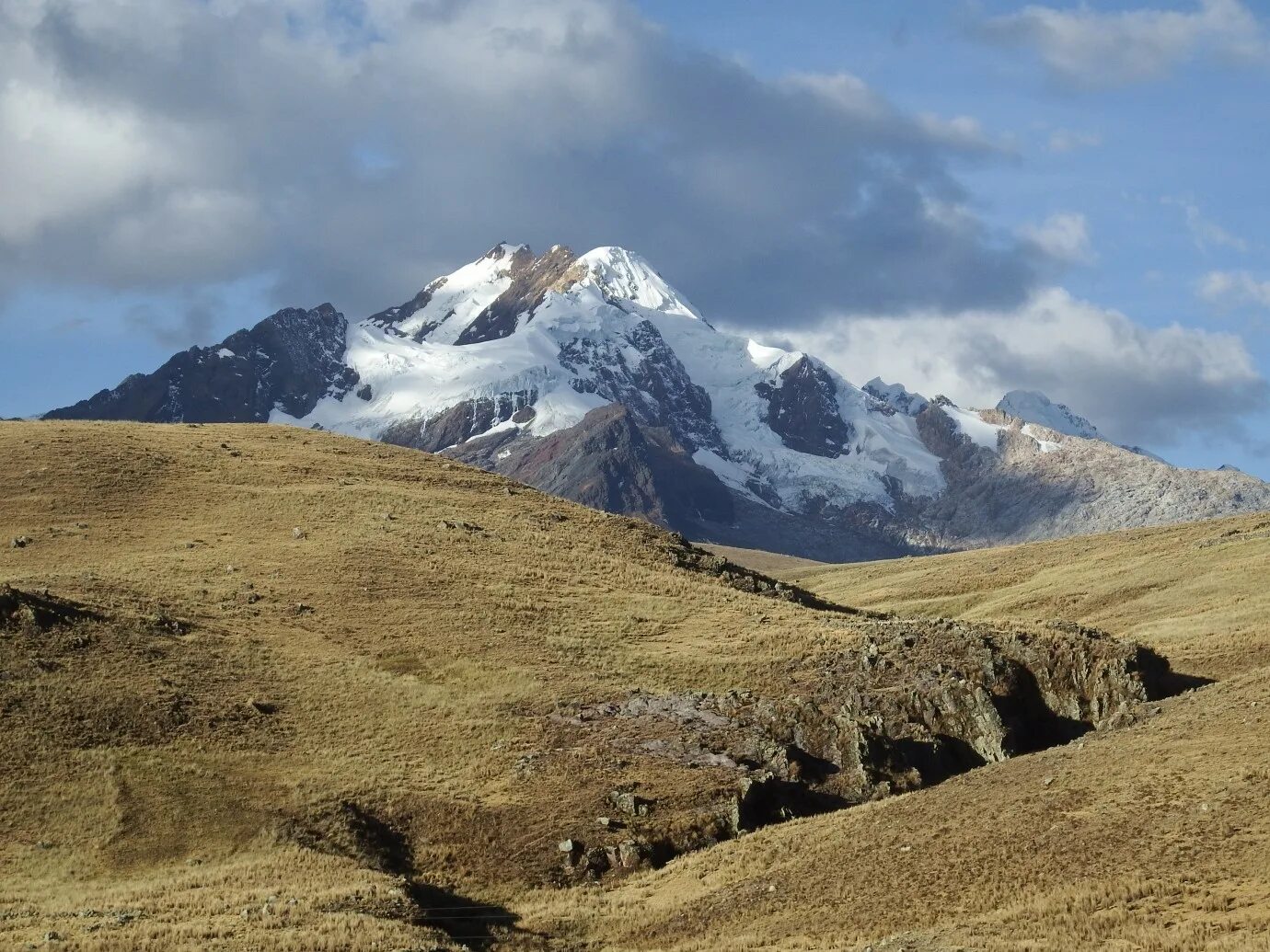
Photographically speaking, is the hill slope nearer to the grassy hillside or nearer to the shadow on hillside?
the shadow on hillside

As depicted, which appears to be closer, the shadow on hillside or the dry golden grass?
the shadow on hillside

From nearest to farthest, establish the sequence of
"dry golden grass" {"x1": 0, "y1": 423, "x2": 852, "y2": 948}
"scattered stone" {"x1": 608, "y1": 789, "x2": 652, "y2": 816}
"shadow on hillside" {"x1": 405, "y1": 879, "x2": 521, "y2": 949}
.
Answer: "shadow on hillside" {"x1": 405, "y1": 879, "x2": 521, "y2": 949} < "dry golden grass" {"x1": 0, "y1": 423, "x2": 852, "y2": 948} < "scattered stone" {"x1": 608, "y1": 789, "x2": 652, "y2": 816}

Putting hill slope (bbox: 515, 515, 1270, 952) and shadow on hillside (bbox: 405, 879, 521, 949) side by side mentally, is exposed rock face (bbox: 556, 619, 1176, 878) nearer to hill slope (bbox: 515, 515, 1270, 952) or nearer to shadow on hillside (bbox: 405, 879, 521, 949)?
hill slope (bbox: 515, 515, 1270, 952)

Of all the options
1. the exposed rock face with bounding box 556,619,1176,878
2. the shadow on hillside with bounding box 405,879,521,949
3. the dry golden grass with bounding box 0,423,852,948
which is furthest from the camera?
the exposed rock face with bounding box 556,619,1176,878

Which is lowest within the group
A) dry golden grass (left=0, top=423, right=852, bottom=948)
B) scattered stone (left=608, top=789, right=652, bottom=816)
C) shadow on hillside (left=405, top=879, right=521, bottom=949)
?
shadow on hillside (left=405, top=879, right=521, bottom=949)

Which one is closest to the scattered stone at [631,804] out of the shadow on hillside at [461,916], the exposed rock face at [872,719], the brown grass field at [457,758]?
the exposed rock face at [872,719]

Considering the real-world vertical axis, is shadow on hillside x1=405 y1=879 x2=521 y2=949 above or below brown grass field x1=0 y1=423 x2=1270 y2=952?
below

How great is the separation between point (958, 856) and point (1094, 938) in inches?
276

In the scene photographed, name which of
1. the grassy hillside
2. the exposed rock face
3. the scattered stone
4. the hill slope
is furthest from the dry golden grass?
the grassy hillside

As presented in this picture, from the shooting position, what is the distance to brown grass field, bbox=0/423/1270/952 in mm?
35000

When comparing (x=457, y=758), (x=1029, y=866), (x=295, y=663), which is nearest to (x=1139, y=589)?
(x=457, y=758)

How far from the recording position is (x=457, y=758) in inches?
2093

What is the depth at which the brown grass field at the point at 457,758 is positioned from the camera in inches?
1378

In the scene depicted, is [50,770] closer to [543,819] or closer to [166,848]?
[166,848]
